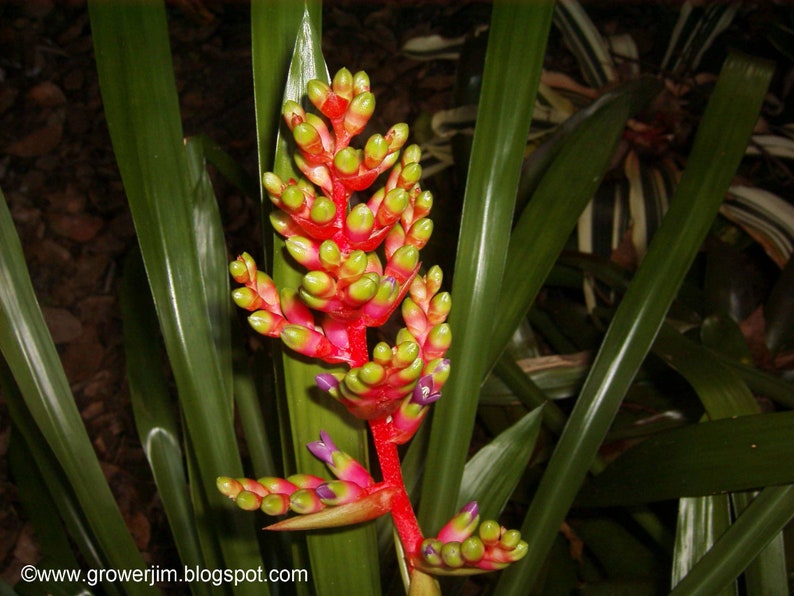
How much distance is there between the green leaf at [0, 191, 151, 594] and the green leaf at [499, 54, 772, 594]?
54 centimetres

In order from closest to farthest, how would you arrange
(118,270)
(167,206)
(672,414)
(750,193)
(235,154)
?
(167,206) < (672,414) < (750,193) < (118,270) < (235,154)

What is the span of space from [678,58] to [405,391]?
88.1 inches

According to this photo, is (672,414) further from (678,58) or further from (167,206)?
(678,58)

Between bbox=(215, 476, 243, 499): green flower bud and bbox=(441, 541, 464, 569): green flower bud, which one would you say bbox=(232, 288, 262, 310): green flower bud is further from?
bbox=(441, 541, 464, 569): green flower bud

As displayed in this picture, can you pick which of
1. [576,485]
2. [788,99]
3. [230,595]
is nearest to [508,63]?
[576,485]

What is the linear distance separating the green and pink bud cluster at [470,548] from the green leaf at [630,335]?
356 mm

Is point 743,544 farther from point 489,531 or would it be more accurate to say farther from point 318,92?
point 318,92

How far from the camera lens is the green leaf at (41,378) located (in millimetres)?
706

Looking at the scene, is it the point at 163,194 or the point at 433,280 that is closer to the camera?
the point at 433,280

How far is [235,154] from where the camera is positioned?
2223 mm

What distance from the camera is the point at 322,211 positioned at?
0.45 metres

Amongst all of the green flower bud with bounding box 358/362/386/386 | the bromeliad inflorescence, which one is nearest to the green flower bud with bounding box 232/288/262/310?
the bromeliad inflorescence

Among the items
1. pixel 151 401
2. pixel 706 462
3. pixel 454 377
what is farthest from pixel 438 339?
pixel 151 401

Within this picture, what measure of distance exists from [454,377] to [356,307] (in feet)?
1.01
